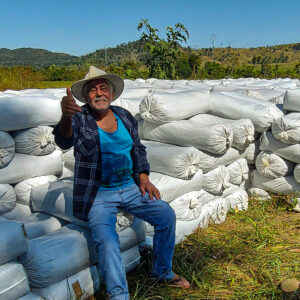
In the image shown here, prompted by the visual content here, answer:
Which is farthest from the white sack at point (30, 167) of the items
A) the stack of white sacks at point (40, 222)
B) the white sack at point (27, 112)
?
the white sack at point (27, 112)

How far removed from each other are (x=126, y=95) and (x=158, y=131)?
961 millimetres

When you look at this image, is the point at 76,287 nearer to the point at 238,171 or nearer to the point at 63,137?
the point at 63,137

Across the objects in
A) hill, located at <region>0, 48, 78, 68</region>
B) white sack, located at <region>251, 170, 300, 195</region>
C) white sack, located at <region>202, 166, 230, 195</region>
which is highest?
hill, located at <region>0, 48, 78, 68</region>

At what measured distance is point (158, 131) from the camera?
2912 millimetres

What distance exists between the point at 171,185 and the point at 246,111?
115cm

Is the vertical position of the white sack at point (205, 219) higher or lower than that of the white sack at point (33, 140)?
lower

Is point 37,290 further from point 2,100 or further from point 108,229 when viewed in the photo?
point 2,100

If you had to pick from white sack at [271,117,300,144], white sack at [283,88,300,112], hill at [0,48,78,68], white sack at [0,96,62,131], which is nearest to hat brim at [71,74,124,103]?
white sack at [0,96,62,131]

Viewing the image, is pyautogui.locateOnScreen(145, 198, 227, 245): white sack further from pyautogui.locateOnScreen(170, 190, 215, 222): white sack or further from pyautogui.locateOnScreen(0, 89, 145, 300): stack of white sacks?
pyautogui.locateOnScreen(0, 89, 145, 300): stack of white sacks

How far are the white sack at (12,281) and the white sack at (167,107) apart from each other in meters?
1.58

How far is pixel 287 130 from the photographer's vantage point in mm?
2963

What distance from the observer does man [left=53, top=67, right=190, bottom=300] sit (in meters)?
1.87

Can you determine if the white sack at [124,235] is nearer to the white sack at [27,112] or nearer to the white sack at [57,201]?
the white sack at [57,201]

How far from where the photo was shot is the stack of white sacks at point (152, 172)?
1.72m
